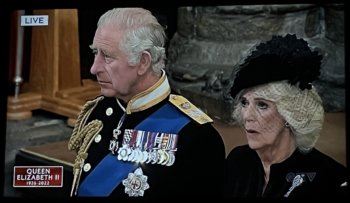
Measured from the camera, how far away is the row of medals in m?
2.77

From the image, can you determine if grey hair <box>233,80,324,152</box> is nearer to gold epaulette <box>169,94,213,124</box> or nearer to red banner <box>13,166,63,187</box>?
gold epaulette <box>169,94,213,124</box>

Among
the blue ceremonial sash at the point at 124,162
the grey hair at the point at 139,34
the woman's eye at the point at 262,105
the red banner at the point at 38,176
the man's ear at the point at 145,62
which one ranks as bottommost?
the red banner at the point at 38,176

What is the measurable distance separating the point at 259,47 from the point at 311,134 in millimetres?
379

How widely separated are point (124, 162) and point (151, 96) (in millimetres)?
266

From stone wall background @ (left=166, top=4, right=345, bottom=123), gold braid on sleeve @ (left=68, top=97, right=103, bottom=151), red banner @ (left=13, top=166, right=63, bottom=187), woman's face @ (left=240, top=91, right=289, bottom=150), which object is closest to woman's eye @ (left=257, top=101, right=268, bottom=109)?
woman's face @ (left=240, top=91, right=289, bottom=150)

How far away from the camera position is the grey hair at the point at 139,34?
108 inches

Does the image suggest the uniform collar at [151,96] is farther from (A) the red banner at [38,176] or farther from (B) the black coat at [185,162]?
(A) the red banner at [38,176]

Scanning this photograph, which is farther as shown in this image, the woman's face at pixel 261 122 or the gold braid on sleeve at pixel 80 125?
the gold braid on sleeve at pixel 80 125

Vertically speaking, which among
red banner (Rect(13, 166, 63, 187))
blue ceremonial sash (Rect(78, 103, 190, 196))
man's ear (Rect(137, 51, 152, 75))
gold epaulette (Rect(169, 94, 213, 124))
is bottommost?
red banner (Rect(13, 166, 63, 187))

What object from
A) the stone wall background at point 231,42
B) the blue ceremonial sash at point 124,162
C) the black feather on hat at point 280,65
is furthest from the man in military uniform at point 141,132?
the black feather on hat at point 280,65

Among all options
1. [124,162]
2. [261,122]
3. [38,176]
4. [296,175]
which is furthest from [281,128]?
[38,176]

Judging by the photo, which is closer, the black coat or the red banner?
the black coat

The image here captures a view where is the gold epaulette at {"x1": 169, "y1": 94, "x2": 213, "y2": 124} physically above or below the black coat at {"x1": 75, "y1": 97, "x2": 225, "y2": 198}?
above

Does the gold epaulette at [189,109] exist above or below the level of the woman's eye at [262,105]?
below
